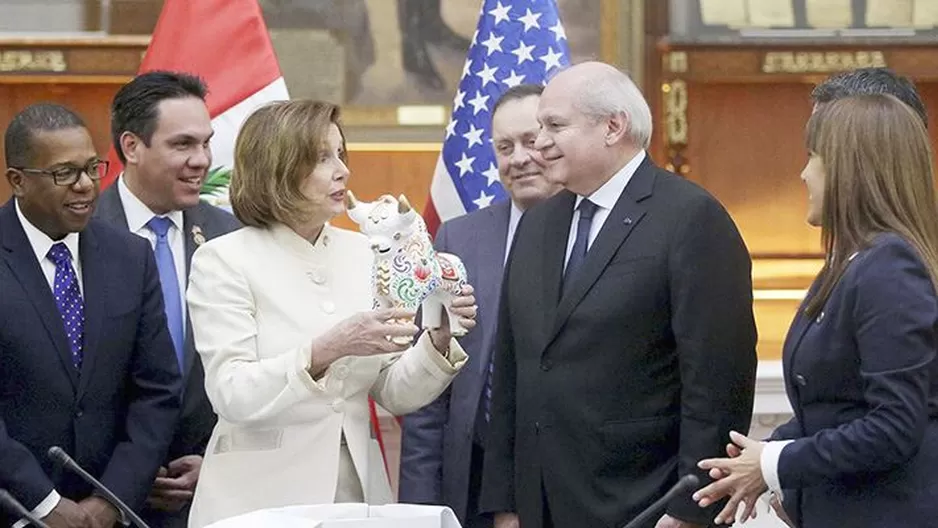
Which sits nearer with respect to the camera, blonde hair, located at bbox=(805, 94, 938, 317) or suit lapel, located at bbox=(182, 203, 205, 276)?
blonde hair, located at bbox=(805, 94, 938, 317)

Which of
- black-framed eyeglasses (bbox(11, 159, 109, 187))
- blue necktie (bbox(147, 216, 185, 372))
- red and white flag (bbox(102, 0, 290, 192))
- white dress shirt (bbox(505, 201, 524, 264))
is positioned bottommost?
blue necktie (bbox(147, 216, 185, 372))

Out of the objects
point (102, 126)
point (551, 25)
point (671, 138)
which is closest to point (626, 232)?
point (551, 25)

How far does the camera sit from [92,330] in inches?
164

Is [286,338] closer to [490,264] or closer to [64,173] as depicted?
[64,173]

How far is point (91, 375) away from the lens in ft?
13.6

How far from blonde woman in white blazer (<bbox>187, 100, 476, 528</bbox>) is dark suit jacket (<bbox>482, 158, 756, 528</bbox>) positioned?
0.82ft

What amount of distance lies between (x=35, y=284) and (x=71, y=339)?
0.48 feet

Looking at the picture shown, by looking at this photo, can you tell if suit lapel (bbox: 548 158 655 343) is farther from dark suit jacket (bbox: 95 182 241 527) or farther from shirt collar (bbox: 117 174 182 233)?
shirt collar (bbox: 117 174 182 233)

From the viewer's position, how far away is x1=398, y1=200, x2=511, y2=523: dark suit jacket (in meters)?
4.50

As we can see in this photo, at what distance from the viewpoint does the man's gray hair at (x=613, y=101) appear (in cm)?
409

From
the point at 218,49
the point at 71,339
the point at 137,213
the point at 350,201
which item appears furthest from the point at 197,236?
the point at 218,49

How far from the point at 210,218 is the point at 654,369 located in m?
1.31

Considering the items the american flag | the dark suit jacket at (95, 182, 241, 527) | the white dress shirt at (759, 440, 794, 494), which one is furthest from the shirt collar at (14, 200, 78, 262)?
the white dress shirt at (759, 440, 794, 494)

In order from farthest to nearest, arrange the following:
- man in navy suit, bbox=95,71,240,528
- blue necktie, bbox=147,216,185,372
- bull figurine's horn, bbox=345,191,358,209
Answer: blue necktie, bbox=147,216,185,372, man in navy suit, bbox=95,71,240,528, bull figurine's horn, bbox=345,191,358,209
